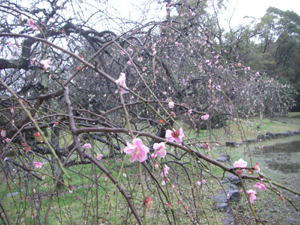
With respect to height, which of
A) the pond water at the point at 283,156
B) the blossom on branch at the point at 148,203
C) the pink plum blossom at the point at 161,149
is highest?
the pink plum blossom at the point at 161,149

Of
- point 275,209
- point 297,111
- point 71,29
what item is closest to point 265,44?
point 297,111

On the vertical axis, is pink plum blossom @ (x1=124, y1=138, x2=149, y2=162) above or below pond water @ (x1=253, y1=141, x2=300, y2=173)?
above

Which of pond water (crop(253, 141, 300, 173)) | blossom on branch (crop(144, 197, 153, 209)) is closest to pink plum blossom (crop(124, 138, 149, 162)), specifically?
blossom on branch (crop(144, 197, 153, 209))

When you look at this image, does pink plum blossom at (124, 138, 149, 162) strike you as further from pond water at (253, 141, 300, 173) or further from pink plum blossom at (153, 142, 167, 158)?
pond water at (253, 141, 300, 173)

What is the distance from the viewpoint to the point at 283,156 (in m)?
7.34

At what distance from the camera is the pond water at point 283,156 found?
6.28 meters

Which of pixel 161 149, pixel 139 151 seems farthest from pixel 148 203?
pixel 161 149

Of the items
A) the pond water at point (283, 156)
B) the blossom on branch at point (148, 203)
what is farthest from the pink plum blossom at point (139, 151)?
the pond water at point (283, 156)

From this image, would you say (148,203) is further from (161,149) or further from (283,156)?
(283,156)

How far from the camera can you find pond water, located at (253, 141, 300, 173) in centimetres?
628

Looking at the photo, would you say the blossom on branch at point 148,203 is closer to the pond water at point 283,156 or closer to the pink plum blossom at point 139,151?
the pink plum blossom at point 139,151

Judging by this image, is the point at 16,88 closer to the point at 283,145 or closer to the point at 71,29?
the point at 71,29

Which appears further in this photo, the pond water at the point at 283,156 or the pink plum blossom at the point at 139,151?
the pond water at the point at 283,156

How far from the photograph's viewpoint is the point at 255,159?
6.89 metres
